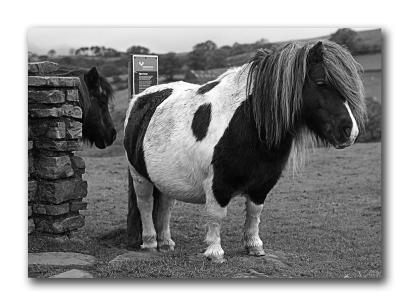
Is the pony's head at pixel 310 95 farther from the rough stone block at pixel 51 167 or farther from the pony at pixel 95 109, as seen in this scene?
the pony at pixel 95 109

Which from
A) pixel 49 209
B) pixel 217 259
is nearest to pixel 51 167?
pixel 49 209

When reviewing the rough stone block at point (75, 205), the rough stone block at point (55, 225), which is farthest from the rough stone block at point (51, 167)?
the rough stone block at point (55, 225)

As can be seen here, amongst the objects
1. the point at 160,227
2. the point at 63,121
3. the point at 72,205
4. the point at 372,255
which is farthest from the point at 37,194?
the point at 372,255

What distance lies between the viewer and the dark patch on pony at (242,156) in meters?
5.34

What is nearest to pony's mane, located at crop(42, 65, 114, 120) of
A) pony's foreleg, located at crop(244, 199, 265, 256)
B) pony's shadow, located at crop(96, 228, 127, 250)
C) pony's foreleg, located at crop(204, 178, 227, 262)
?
pony's shadow, located at crop(96, 228, 127, 250)

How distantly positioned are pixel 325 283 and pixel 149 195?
2.25 meters

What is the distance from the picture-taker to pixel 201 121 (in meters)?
5.62

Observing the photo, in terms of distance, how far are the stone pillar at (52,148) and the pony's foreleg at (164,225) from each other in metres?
0.99

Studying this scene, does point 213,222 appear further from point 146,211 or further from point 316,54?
point 316,54

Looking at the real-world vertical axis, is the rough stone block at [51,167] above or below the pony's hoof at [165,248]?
above

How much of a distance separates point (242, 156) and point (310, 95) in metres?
0.81

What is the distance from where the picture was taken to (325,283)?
17.7 ft

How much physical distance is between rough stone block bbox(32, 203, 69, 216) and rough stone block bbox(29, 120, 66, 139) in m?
0.76

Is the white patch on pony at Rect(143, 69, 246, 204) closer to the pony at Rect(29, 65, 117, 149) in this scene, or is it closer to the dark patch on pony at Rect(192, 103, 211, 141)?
the dark patch on pony at Rect(192, 103, 211, 141)
